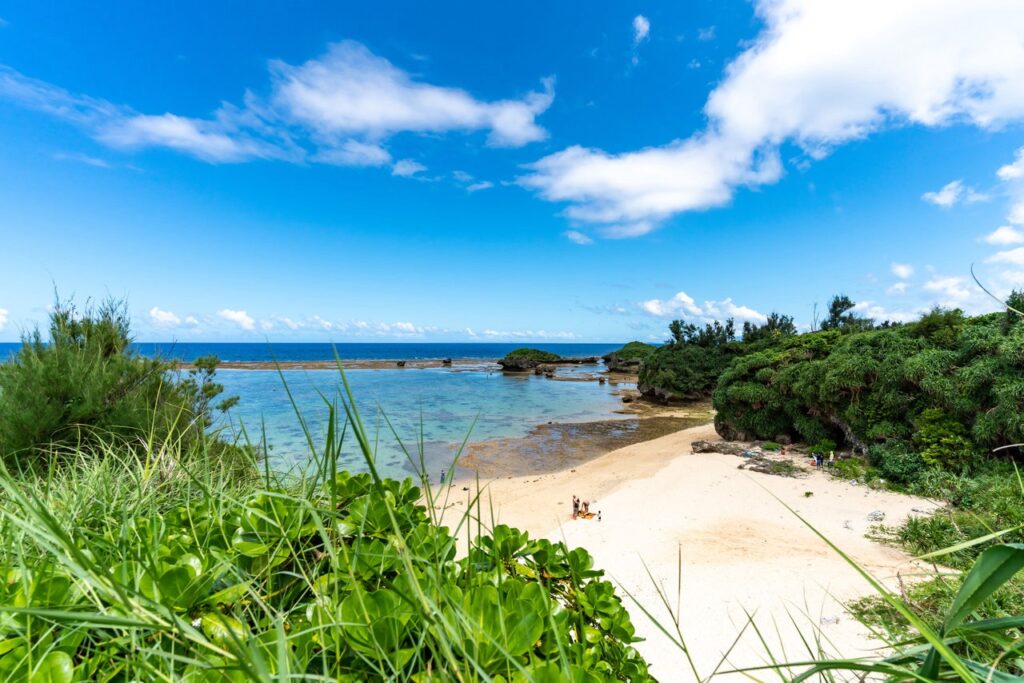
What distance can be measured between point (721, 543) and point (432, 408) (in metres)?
27.3

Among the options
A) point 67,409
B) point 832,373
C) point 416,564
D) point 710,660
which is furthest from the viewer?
point 832,373

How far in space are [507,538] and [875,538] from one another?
11.2 meters

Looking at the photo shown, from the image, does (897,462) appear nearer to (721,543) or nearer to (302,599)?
(721,543)

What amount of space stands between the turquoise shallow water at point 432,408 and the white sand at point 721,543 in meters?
5.45

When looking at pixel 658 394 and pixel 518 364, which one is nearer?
pixel 658 394

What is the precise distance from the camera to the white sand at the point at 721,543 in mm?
6141

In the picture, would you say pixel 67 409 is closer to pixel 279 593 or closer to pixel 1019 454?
pixel 279 593

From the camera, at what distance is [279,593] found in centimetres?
108

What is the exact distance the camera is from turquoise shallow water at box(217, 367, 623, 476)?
21375mm

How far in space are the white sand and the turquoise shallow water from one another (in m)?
5.45

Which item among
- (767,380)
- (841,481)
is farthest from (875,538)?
(767,380)

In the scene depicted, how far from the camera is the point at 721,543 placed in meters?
9.50

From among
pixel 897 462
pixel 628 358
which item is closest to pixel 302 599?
pixel 897 462

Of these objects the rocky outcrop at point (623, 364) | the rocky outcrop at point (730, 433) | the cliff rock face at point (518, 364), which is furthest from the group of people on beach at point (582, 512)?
the cliff rock face at point (518, 364)
